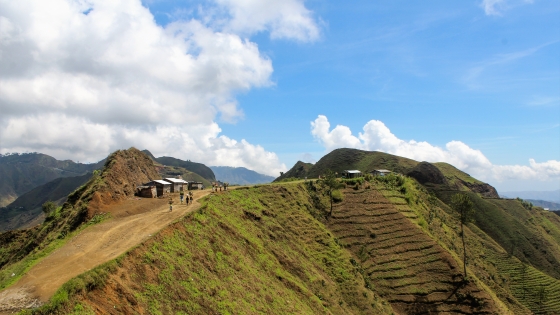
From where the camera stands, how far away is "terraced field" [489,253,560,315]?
216 ft

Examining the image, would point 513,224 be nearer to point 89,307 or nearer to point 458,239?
point 458,239

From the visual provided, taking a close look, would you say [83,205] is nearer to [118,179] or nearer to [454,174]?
[118,179]

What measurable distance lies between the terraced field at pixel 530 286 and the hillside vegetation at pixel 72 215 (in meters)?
78.6

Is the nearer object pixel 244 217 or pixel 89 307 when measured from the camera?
pixel 89 307

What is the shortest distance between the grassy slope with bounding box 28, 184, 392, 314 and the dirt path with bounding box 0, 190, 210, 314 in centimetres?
178

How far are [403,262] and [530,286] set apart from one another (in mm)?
40765

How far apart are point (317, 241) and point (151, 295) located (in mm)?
34211

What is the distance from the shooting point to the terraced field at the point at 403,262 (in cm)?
4753

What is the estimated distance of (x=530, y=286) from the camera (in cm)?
7119

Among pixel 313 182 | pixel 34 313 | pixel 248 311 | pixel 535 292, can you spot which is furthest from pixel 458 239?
pixel 34 313

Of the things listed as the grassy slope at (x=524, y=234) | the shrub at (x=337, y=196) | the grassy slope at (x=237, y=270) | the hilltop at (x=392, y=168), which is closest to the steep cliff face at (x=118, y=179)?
the grassy slope at (x=237, y=270)

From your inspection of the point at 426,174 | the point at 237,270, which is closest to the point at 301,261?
the point at 237,270

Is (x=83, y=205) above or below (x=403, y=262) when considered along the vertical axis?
above

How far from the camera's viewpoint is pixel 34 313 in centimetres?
1631
